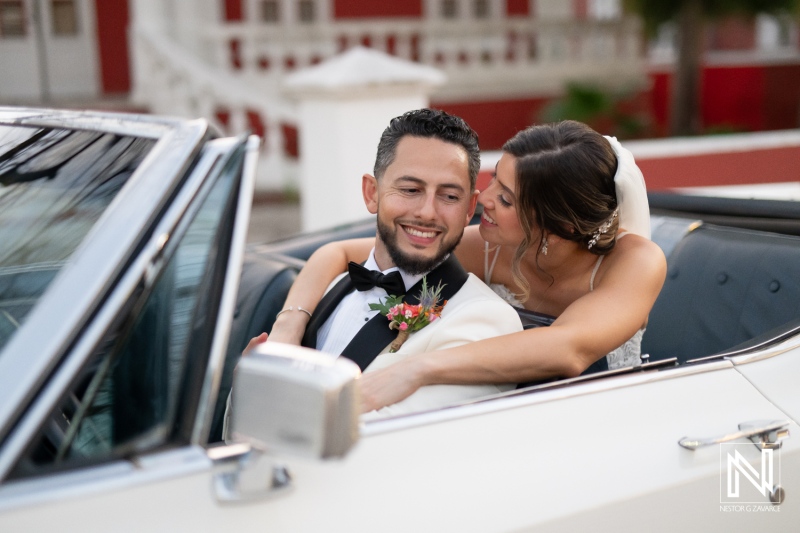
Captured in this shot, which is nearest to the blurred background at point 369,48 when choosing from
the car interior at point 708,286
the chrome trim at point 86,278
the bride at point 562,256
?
the car interior at point 708,286

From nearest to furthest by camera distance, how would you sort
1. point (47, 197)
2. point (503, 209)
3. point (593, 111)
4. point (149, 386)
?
point (149, 386), point (47, 197), point (503, 209), point (593, 111)

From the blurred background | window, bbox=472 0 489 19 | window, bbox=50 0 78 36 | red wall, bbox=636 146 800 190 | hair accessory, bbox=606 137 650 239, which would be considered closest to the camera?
hair accessory, bbox=606 137 650 239

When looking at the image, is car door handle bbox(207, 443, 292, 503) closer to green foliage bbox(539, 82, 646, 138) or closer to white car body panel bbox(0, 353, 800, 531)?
white car body panel bbox(0, 353, 800, 531)

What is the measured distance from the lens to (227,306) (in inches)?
56.1

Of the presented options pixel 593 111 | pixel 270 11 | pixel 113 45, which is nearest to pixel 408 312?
pixel 593 111

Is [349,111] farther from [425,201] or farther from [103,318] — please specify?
[103,318]

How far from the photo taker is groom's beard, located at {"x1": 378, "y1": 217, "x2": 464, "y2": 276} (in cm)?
222

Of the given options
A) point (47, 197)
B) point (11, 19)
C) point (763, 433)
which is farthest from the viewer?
point (11, 19)

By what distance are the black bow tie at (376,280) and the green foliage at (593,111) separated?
9543mm

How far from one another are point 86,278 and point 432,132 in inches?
42.8

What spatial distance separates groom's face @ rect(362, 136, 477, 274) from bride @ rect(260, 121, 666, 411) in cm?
23

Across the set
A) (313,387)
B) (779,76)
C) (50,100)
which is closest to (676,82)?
(779,76)

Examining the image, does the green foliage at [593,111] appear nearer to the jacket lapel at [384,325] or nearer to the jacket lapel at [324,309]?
the jacket lapel at [324,309]

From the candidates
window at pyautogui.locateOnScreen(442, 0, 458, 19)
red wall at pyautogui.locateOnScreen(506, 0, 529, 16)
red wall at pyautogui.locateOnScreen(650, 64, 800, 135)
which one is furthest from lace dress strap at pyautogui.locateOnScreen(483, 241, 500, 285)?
red wall at pyautogui.locateOnScreen(650, 64, 800, 135)
